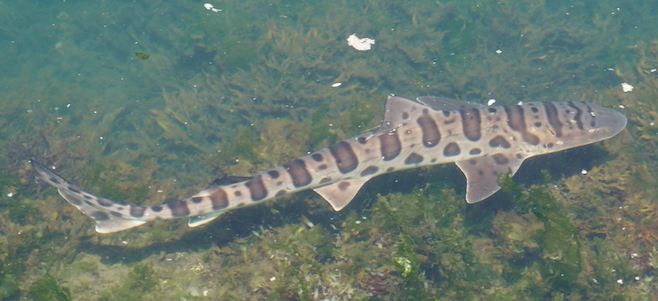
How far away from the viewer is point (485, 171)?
7.09m

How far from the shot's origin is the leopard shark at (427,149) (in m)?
6.31

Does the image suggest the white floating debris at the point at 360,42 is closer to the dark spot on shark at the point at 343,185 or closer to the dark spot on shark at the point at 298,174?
the dark spot on shark at the point at 343,185

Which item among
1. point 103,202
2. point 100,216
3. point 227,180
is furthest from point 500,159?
point 100,216

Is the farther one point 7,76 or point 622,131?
point 7,76

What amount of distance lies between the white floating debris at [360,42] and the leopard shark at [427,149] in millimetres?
5509

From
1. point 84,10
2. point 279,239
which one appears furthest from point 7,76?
point 279,239

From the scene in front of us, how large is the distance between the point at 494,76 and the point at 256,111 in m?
6.24

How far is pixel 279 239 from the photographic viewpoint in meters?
6.53

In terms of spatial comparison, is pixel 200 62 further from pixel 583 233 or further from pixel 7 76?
pixel 583 233

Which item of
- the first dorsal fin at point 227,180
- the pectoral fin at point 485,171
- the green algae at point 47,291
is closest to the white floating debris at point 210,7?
the first dorsal fin at point 227,180

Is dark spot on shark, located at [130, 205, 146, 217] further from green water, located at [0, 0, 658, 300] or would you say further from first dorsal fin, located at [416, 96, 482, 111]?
first dorsal fin, located at [416, 96, 482, 111]

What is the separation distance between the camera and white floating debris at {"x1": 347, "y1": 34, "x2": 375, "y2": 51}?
12.5 meters

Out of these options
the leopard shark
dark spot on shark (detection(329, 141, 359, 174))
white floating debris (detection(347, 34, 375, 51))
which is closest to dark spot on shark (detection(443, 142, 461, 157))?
the leopard shark

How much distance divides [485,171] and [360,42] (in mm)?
6730
